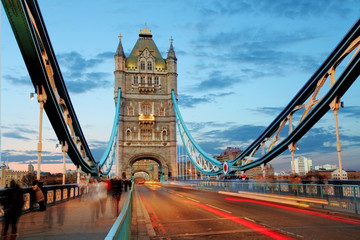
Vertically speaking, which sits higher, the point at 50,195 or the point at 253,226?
the point at 50,195

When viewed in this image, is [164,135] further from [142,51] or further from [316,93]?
[316,93]

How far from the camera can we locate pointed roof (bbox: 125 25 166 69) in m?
78.2

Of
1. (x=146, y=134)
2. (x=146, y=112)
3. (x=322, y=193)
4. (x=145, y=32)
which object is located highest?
(x=145, y=32)

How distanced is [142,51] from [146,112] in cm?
1468

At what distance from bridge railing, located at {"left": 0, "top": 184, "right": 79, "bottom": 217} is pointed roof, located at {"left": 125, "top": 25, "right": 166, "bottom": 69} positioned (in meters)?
54.3

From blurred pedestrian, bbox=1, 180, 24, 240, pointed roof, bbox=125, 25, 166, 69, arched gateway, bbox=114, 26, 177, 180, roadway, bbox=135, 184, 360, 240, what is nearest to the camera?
blurred pedestrian, bbox=1, 180, 24, 240

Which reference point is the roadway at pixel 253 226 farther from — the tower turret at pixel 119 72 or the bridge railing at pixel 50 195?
the tower turret at pixel 119 72

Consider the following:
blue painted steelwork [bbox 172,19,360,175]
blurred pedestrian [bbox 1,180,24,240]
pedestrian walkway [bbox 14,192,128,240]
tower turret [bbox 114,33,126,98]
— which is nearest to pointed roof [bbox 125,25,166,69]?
tower turret [bbox 114,33,126,98]

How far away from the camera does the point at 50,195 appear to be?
712 inches

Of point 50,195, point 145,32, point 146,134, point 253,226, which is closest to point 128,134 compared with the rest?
point 146,134

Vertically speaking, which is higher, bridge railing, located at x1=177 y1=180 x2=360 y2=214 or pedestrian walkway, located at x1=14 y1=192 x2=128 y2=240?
bridge railing, located at x1=177 y1=180 x2=360 y2=214

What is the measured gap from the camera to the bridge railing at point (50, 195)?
14.4 meters

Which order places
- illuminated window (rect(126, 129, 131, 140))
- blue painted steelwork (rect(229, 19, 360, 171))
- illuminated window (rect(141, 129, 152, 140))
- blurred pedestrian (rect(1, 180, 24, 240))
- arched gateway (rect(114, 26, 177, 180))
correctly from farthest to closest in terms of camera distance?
1. illuminated window (rect(141, 129, 152, 140))
2. illuminated window (rect(126, 129, 131, 140))
3. arched gateway (rect(114, 26, 177, 180))
4. blue painted steelwork (rect(229, 19, 360, 171))
5. blurred pedestrian (rect(1, 180, 24, 240))

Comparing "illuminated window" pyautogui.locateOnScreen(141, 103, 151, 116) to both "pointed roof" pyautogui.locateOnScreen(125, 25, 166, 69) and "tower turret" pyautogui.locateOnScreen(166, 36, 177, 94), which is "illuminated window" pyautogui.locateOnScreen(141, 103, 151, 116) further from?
"pointed roof" pyautogui.locateOnScreen(125, 25, 166, 69)
